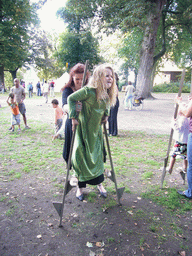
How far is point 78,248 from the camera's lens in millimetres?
2393

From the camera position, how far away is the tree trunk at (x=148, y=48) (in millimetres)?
15477

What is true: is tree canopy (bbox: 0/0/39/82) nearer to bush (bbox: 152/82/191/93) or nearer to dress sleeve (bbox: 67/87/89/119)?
dress sleeve (bbox: 67/87/89/119)

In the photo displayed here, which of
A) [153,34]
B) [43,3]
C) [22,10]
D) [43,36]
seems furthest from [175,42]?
[43,36]

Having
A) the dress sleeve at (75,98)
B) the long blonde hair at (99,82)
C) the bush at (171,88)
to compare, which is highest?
the bush at (171,88)

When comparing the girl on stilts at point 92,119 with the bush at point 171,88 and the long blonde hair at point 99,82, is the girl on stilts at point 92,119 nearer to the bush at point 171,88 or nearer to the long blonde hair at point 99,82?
the long blonde hair at point 99,82

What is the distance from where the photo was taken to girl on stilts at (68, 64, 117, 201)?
269 centimetres

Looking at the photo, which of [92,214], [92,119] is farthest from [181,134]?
[92,214]

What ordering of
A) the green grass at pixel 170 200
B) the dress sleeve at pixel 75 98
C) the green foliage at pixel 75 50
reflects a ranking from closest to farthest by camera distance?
the dress sleeve at pixel 75 98
the green grass at pixel 170 200
the green foliage at pixel 75 50

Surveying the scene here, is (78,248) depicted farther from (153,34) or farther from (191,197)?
(153,34)

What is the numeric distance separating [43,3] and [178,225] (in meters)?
18.8

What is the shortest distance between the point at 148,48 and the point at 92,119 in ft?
52.9

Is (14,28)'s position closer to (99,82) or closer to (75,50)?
(75,50)

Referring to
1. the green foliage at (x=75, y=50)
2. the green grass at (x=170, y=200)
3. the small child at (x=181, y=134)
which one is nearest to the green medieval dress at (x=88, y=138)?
the green grass at (x=170, y=200)

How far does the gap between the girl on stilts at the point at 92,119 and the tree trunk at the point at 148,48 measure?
14.4 metres
